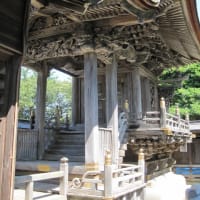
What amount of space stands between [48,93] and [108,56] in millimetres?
24095

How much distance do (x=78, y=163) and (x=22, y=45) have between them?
5.33 m

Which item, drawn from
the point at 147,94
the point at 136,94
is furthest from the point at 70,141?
the point at 147,94

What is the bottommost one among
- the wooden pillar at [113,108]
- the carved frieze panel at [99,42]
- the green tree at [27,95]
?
the wooden pillar at [113,108]

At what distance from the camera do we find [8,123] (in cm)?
269

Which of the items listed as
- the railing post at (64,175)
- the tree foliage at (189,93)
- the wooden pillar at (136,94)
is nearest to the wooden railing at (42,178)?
the railing post at (64,175)

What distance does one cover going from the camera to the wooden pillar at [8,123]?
2.56 metres

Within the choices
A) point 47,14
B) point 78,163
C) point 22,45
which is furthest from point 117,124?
point 22,45

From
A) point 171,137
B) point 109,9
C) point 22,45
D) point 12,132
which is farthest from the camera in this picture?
point 171,137

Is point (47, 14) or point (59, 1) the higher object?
point (47, 14)

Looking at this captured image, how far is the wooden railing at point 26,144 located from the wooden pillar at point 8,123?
6.12 metres

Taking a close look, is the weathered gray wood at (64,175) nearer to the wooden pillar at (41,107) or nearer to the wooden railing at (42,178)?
the wooden railing at (42,178)

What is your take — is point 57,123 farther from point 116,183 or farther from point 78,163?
point 116,183

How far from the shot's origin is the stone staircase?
8312mm

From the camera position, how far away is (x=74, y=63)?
10523 millimetres
